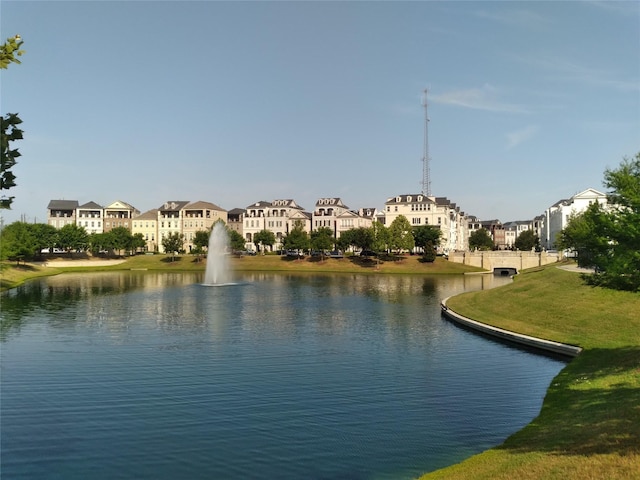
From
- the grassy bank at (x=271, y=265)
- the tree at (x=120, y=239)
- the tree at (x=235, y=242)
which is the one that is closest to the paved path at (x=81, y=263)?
the grassy bank at (x=271, y=265)

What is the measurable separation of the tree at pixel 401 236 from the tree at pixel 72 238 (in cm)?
9391

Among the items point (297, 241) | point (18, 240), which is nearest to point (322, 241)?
point (297, 241)

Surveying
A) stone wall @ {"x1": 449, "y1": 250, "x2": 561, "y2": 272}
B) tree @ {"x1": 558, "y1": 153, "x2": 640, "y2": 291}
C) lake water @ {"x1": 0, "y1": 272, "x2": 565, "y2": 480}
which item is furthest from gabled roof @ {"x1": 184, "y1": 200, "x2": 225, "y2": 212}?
tree @ {"x1": 558, "y1": 153, "x2": 640, "y2": 291}

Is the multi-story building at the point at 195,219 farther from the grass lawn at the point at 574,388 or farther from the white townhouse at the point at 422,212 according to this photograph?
the grass lawn at the point at 574,388

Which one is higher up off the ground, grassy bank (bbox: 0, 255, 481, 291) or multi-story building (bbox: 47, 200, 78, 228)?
multi-story building (bbox: 47, 200, 78, 228)

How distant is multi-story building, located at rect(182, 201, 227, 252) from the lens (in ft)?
639

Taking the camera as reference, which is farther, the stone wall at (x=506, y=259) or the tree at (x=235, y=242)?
the tree at (x=235, y=242)

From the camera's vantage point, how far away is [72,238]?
155250 millimetres

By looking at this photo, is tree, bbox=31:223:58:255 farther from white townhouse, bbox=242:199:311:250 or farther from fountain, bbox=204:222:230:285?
white townhouse, bbox=242:199:311:250

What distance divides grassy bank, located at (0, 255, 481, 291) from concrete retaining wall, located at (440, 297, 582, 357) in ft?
265

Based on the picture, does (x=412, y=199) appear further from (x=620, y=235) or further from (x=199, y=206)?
(x=620, y=235)

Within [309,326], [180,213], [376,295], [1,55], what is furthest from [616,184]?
[180,213]

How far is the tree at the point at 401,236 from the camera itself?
482ft

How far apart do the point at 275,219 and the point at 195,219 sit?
30.6 meters
